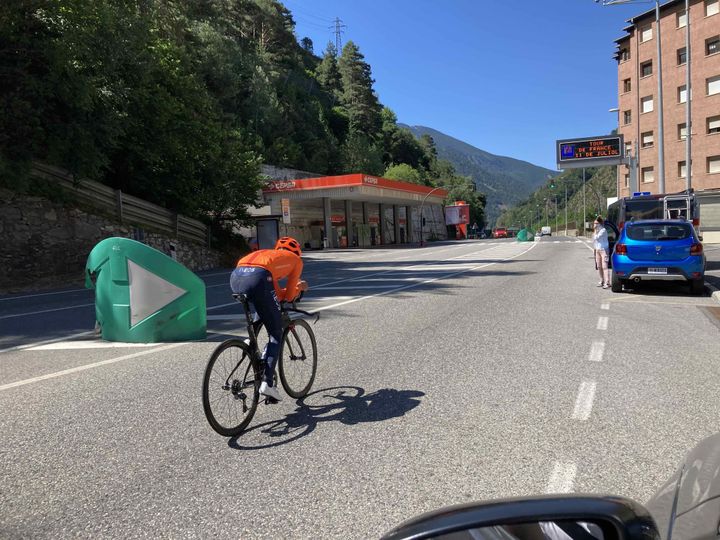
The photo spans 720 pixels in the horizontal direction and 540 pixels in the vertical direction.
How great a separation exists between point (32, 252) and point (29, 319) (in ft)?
30.2

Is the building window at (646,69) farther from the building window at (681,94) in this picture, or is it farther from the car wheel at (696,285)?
the car wheel at (696,285)

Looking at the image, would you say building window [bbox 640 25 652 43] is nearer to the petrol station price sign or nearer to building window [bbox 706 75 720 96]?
building window [bbox 706 75 720 96]

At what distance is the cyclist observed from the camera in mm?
4441

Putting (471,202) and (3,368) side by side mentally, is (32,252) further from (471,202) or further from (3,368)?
(471,202)

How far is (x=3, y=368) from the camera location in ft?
A: 21.4

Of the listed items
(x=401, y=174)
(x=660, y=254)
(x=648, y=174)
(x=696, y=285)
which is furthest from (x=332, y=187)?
(x=401, y=174)

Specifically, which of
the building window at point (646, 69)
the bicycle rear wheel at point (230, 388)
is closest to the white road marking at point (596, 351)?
the bicycle rear wheel at point (230, 388)

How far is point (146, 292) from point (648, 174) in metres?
48.2

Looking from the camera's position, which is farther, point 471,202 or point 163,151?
point 471,202

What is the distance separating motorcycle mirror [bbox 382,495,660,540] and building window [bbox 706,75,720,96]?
49.2 m

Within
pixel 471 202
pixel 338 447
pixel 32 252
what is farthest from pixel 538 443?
pixel 471 202

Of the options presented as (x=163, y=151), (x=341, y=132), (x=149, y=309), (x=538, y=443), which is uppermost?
(x=341, y=132)

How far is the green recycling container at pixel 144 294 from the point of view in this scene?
7625 mm

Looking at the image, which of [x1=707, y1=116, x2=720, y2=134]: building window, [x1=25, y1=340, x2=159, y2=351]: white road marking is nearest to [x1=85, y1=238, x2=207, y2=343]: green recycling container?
[x1=25, y1=340, x2=159, y2=351]: white road marking
